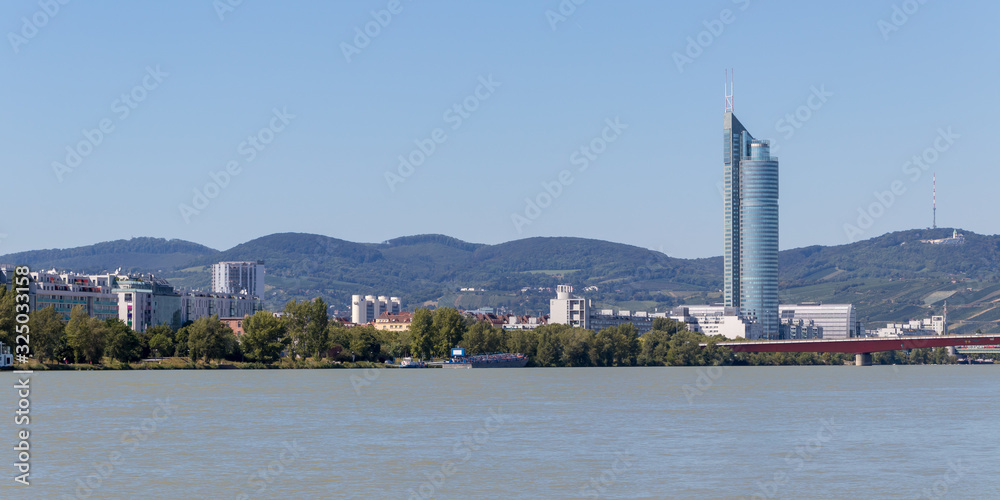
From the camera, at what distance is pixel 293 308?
11875 centimetres

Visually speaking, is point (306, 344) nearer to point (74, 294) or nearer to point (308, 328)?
point (308, 328)

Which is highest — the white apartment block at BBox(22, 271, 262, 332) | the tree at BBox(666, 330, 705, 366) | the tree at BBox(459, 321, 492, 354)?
the white apartment block at BBox(22, 271, 262, 332)

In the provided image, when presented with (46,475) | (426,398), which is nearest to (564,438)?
(46,475)

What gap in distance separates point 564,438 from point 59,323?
219 ft

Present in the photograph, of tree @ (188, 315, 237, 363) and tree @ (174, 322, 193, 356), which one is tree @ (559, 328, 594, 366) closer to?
tree @ (188, 315, 237, 363)

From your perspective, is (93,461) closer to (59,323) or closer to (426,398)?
(426,398)

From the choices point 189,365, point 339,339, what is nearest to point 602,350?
point 339,339

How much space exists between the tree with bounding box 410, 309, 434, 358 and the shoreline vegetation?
0.11 meters

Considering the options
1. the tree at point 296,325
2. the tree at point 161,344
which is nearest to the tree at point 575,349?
the tree at point 296,325
